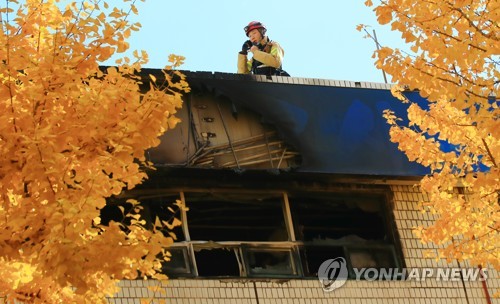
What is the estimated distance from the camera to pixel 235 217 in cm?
1509

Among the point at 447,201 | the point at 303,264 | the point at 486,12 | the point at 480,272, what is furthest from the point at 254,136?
the point at 486,12

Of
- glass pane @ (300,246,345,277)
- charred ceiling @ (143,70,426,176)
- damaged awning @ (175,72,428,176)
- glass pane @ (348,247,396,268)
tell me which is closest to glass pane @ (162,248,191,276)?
charred ceiling @ (143,70,426,176)

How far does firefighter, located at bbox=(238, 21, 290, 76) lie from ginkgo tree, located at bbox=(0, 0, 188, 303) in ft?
19.0

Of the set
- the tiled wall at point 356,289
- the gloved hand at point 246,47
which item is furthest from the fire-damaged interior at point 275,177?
the gloved hand at point 246,47

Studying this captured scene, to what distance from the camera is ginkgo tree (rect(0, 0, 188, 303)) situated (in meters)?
8.96

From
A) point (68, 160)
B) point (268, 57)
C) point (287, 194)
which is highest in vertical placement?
point (268, 57)

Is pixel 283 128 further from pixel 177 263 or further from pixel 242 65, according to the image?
pixel 177 263

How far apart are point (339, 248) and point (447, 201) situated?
2.02 meters

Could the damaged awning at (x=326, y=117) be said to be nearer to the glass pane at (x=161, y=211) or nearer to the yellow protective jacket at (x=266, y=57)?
the yellow protective jacket at (x=266, y=57)

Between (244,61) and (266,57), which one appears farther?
(244,61)

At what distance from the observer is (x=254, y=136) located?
1532cm

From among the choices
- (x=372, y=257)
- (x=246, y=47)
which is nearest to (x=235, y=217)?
(x=372, y=257)

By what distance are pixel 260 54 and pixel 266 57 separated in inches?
3.8

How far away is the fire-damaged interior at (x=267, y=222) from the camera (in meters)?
14.5
